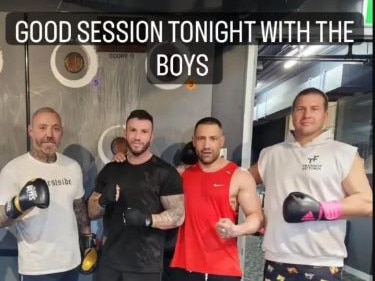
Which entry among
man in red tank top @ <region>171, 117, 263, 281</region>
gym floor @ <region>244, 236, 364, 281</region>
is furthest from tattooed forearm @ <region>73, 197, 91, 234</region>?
gym floor @ <region>244, 236, 364, 281</region>

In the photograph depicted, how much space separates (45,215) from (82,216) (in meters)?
0.22

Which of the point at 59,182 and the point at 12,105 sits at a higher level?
the point at 12,105

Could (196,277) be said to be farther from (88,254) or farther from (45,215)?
(45,215)

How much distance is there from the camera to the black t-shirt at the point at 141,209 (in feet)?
6.74

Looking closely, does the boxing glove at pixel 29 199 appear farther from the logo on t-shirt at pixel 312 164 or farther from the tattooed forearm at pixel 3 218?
the logo on t-shirt at pixel 312 164

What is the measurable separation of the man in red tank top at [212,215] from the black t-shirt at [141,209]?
0.37ft

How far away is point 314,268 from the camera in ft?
6.45

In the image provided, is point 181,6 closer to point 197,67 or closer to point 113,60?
point 197,67

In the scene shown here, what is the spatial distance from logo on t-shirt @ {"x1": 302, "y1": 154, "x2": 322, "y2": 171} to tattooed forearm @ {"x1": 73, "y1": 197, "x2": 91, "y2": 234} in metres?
1.18

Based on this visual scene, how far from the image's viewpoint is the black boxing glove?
200cm

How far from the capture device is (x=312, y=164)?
6.56 feet

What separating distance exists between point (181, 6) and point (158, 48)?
29cm

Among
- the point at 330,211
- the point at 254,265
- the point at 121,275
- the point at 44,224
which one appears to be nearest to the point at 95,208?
the point at 44,224

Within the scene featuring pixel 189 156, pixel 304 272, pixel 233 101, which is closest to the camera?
pixel 304 272
